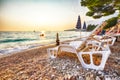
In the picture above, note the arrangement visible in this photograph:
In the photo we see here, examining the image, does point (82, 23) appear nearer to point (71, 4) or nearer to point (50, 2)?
point (71, 4)

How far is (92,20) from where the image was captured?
392cm

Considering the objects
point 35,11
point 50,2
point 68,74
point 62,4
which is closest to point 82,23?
point 62,4

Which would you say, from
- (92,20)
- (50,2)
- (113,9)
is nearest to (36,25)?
(50,2)

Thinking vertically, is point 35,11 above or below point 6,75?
above

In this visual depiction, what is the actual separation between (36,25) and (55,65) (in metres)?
2.81

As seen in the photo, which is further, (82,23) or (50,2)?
(50,2)

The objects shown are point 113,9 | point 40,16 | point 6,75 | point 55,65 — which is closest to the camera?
point 6,75

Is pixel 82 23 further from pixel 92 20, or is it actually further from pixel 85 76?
pixel 85 76

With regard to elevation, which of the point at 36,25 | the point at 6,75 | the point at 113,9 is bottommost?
the point at 6,75

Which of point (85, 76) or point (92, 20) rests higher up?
point (92, 20)

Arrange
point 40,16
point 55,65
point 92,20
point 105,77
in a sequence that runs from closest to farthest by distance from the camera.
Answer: point 105,77 < point 55,65 < point 92,20 < point 40,16

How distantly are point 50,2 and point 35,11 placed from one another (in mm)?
497

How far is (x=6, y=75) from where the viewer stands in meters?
1.71

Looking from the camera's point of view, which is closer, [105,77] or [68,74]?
[105,77]
